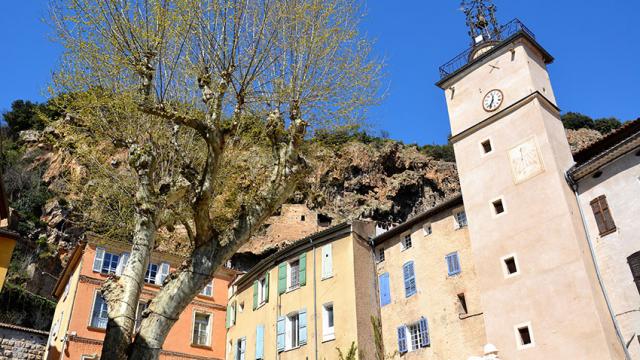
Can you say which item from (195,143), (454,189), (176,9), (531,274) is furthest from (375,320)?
(454,189)

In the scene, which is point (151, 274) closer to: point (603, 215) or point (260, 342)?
point (260, 342)

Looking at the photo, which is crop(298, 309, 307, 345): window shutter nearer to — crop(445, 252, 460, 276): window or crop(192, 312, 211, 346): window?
crop(192, 312, 211, 346): window

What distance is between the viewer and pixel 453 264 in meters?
22.6

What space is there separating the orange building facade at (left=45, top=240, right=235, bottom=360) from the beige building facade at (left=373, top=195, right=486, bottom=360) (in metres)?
11.1

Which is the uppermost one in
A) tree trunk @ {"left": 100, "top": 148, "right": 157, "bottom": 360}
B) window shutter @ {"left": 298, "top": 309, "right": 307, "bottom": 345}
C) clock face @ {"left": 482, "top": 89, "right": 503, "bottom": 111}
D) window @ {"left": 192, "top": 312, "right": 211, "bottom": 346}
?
clock face @ {"left": 482, "top": 89, "right": 503, "bottom": 111}

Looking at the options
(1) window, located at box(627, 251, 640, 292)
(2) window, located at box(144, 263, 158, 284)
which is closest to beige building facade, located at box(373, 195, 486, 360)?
(1) window, located at box(627, 251, 640, 292)

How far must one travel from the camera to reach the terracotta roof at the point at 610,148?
1730 centimetres

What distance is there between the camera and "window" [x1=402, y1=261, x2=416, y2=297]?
2394 centimetres

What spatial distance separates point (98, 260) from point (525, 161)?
22005mm

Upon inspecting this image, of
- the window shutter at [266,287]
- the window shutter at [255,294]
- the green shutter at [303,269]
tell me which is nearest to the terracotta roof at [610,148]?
the green shutter at [303,269]

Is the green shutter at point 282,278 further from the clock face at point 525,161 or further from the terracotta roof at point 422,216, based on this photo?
the clock face at point 525,161

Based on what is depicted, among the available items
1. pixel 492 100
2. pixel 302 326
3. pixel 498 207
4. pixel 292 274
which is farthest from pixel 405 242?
pixel 492 100

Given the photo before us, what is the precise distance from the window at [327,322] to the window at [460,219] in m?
7.03

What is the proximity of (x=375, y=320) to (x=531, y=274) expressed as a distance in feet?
27.1
